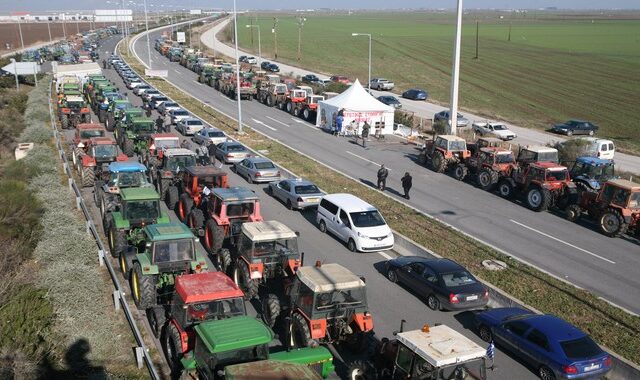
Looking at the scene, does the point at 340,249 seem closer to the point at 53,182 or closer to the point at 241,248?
the point at 241,248

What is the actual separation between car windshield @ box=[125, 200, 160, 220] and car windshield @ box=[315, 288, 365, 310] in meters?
7.27

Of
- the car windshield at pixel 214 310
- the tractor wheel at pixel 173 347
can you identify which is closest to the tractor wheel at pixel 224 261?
the tractor wheel at pixel 173 347

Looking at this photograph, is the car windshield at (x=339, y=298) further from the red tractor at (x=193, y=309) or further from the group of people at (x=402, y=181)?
the group of people at (x=402, y=181)

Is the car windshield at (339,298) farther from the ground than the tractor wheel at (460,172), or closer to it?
farther from the ground

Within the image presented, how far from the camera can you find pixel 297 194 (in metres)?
23.5

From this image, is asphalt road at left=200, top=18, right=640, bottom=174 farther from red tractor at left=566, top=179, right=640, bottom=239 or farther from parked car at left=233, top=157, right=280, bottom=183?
parked car at left=233, top=157, right=280, bottom=183

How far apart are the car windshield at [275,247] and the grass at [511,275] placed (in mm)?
6252

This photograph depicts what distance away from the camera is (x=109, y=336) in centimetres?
1271

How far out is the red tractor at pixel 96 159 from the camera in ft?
81.0

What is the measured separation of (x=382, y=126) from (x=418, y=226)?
1857 cm

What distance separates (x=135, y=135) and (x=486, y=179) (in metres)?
17.9

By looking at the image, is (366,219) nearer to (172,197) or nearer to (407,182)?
(407,182)

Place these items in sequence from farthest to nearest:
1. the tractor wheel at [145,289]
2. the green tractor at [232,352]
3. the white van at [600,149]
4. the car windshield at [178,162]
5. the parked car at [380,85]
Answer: the parked car at [380,85] < the white van at [600,149] < the car windshield at [178,162] < the tractor wheel at [145,289] < the green tractor at [232,352]

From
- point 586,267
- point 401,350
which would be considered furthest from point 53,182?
point 586,267
